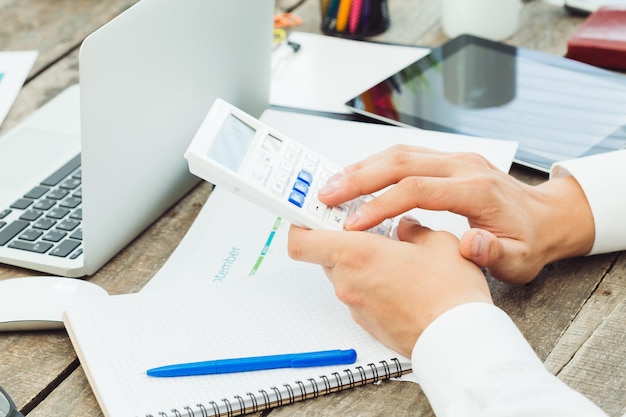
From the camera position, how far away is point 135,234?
3.03 ft

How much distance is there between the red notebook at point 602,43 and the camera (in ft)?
3.85

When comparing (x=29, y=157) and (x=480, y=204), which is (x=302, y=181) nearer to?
(x=480, y=204)

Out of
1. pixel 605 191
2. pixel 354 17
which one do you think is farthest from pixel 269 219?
pixel 354 17

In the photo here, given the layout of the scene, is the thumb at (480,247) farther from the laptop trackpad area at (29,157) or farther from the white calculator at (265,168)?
the laptop trackpad area at (29,157)

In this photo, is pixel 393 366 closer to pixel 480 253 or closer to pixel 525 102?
pixel 480 253

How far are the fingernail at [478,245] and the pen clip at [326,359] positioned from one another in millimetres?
136

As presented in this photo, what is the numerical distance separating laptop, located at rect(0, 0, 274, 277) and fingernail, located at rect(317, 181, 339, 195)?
20 cm

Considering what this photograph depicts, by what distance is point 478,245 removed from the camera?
0.76m

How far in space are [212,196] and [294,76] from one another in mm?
307

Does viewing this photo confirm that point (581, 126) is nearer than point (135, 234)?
No

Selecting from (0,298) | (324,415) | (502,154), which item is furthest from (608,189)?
(0,298)

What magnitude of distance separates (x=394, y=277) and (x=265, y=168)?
0.16 m

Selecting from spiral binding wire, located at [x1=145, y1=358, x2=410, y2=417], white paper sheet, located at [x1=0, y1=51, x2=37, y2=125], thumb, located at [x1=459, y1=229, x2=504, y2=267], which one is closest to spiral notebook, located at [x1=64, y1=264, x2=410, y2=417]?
spiral binding wire, located at [x1=145, y1=358, x2=410, y2=417]

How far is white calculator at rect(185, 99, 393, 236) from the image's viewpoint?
762 millimetres
